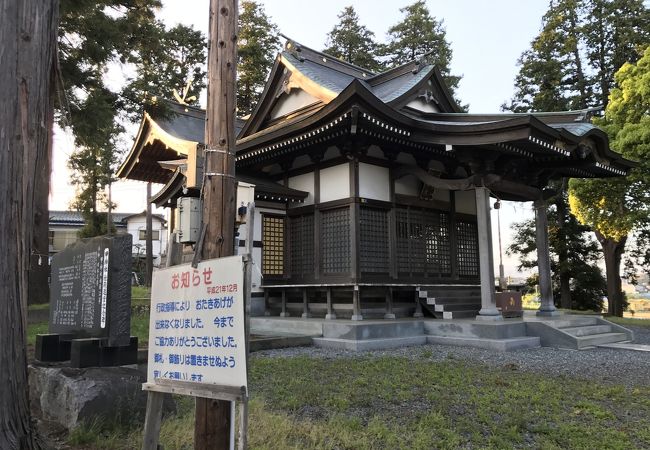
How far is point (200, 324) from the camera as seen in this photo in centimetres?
312

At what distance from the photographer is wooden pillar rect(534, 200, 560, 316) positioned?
13.1m

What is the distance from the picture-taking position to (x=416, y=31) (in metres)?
31.6

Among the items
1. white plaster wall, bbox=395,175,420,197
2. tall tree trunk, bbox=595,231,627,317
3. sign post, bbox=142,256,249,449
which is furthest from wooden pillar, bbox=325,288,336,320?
tall tree trunk, bbox=595,231,627,317

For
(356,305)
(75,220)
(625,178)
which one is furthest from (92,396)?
(75,220)

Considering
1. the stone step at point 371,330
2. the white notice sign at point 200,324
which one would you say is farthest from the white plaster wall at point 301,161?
the white notice sign at point 200,324

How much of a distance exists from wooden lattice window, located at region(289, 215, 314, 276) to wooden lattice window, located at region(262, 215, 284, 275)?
35 cm

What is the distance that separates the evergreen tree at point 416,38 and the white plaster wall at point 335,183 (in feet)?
69.3

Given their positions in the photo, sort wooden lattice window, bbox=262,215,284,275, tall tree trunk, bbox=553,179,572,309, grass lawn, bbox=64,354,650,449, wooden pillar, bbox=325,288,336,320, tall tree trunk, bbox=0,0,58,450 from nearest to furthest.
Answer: tall tree trunk, bbox=0,0,58,450, grass lawn, bbox=64,354,650,449, wooden pillar, bbox=325,288,336,320, wooden lattice window, bbox=262,215,284,275, tall tree trunk, bbox=553,179,572,309

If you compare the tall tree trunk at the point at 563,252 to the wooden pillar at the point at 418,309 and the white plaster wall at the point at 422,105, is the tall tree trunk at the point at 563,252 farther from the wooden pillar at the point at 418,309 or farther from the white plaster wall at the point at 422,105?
the wooden pillar at the point at 418,309

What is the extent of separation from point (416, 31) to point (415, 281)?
2435 centimetres

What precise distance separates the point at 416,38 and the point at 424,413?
30.3 m

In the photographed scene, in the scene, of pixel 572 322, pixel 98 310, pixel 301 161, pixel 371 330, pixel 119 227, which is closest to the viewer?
→ pixel 98 310

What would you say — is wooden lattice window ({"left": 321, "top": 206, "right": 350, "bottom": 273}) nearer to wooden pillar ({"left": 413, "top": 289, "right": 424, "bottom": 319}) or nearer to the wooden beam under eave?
wooden pillar ({"left": 413, "top": 289, "right": 424, "bottom": 319})

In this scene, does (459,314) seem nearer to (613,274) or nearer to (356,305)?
(356,305)
